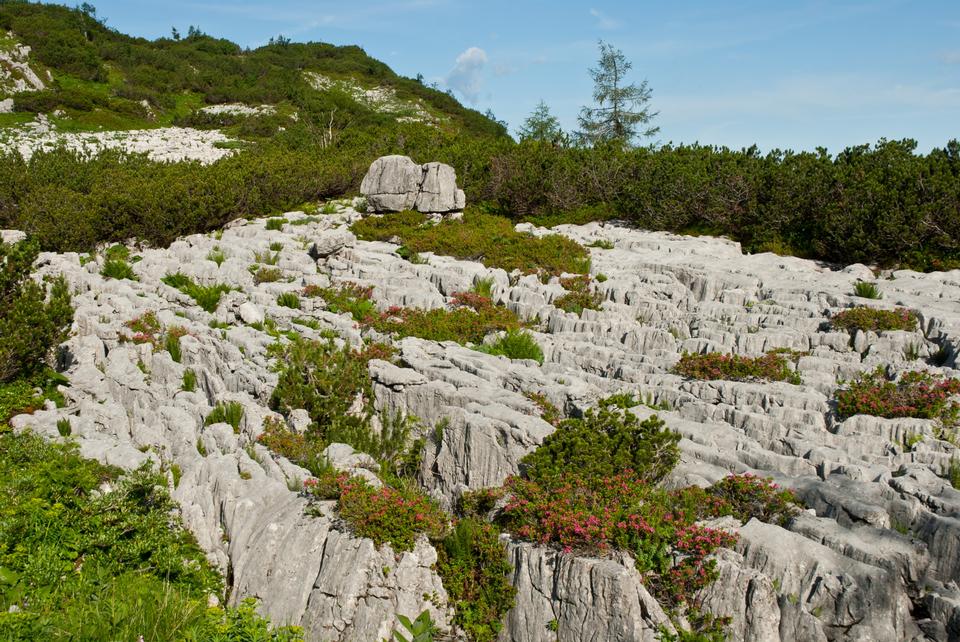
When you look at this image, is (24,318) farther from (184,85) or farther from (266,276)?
(184,85)

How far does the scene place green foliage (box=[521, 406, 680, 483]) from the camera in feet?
33.8

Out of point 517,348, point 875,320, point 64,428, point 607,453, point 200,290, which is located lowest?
point 64,428

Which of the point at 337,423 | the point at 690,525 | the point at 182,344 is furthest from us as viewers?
the point at 182,344

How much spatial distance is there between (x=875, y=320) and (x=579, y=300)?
292 inches

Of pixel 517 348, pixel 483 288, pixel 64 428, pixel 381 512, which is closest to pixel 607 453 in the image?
pixel 381 512

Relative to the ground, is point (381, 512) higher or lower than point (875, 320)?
lower

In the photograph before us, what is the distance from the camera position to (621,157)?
3250 centimetres

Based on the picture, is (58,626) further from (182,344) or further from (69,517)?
(182,344)

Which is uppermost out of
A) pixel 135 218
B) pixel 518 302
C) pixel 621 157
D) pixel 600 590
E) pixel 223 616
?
pixel 621 157

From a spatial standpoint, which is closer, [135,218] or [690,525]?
[690,525]

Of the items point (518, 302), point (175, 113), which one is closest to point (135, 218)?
point (518, 302)

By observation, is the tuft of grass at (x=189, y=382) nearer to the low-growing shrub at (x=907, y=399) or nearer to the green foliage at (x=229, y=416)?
the green foliage at (x=229, y=416)

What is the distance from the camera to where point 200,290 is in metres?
18.6

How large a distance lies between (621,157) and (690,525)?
1045 inches
